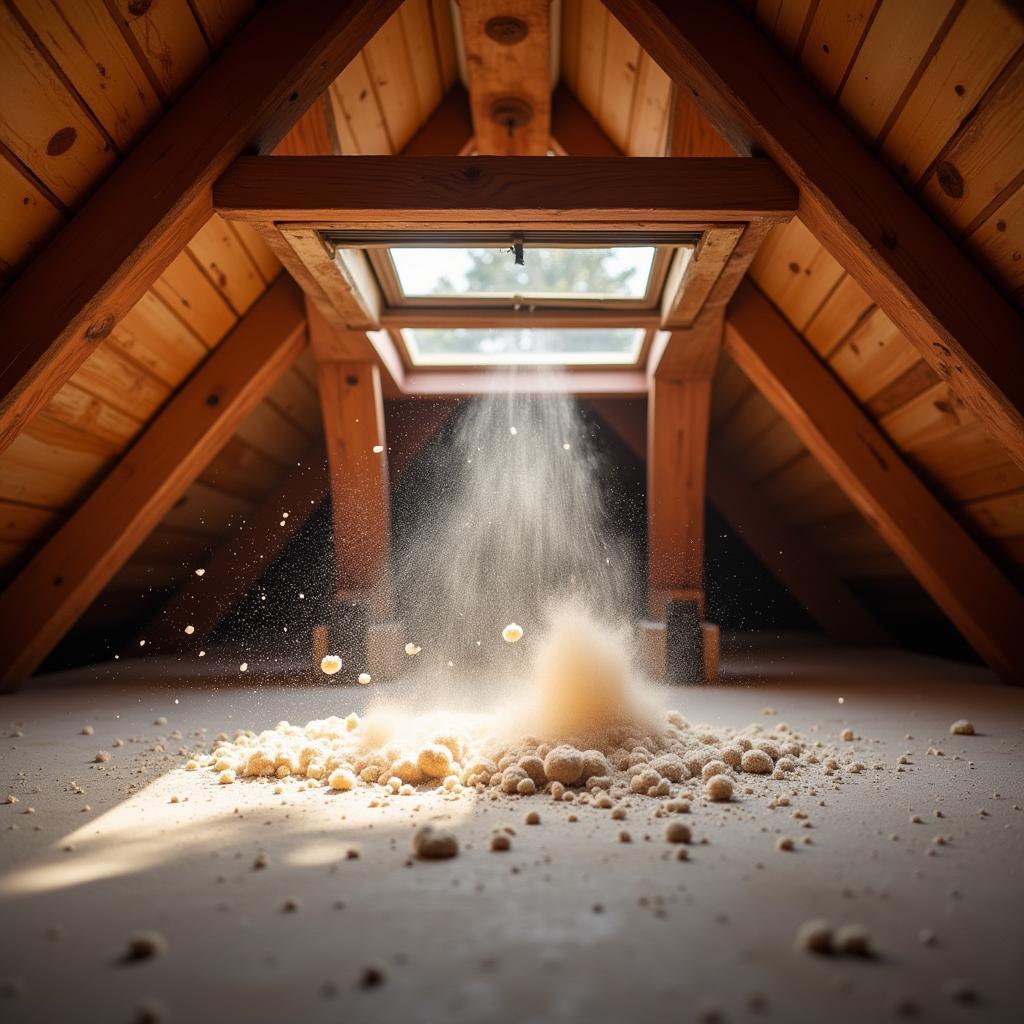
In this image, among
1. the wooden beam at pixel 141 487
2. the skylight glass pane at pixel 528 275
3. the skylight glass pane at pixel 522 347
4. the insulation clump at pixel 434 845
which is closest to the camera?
the insulation clump at pixel 434 845

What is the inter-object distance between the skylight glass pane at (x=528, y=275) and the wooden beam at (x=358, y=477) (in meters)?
0.51

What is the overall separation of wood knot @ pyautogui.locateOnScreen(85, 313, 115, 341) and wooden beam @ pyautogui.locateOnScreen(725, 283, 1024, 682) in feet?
6.82

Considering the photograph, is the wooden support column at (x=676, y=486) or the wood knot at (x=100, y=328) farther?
the wooden support column at (x=676, y=486)

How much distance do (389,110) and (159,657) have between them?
3.14 meters

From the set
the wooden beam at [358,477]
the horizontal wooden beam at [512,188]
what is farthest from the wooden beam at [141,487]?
the horizontal wooden beam at [512,188]

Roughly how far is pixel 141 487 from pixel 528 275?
1659 millimetres

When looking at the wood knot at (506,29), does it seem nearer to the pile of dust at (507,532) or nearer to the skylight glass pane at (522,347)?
the skylight glass pane at (522,347)

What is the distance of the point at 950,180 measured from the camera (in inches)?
63.7

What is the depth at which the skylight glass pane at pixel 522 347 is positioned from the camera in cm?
370

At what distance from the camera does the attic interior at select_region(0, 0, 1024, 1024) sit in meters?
0.92

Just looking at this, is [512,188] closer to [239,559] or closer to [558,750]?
[558,750]

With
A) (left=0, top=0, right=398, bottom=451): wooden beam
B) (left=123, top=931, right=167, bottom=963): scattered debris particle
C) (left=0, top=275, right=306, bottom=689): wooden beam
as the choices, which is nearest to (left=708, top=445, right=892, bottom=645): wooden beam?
(left=0, top=275, right=306, bottom=689): wooden beam

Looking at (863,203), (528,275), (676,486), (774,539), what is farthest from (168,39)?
(774,539)

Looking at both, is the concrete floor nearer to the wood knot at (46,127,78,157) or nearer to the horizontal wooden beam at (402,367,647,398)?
the wood knot at (46,127,78,157)
